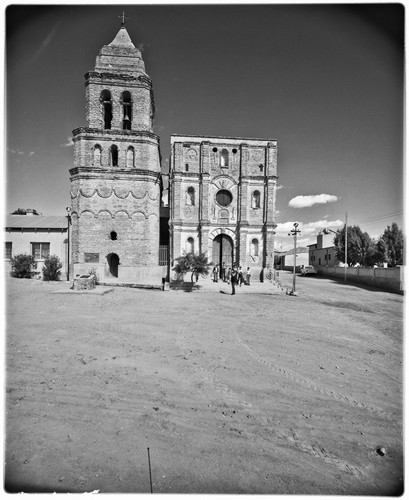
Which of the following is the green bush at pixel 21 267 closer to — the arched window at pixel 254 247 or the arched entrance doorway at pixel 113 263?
the arched entrance doorway at pixel 113 263

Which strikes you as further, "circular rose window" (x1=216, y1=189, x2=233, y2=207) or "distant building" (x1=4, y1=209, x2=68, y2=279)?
"distant building" (x1=4, y1=209, x2=68, y2=279)

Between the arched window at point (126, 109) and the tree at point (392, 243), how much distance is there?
1192 inches

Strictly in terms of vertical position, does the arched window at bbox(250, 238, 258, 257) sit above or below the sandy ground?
above

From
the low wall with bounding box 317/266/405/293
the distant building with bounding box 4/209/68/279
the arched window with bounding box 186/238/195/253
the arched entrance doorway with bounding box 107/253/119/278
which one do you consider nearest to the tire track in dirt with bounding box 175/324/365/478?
the arched entrance doorway with bounding box 107/253/119/278

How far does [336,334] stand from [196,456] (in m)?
6.22

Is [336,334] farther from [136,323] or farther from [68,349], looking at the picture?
[68,349]

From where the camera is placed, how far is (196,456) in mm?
2861

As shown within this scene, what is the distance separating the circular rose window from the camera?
20359 mm

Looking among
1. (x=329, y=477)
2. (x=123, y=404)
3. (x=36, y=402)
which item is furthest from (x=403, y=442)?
→ (x=36, y=402)

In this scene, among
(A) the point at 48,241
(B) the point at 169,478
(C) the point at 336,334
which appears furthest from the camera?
(A) the point at 48,241

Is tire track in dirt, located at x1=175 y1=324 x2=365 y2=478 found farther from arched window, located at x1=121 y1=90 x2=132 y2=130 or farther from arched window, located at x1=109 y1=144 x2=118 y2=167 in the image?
arched window, located at x1=121 y1=90 x2=132 y2=130

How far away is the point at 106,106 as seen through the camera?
18484mm

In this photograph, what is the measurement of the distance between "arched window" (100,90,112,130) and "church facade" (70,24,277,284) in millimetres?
73

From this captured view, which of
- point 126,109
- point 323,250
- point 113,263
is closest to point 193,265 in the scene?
point 113,263
